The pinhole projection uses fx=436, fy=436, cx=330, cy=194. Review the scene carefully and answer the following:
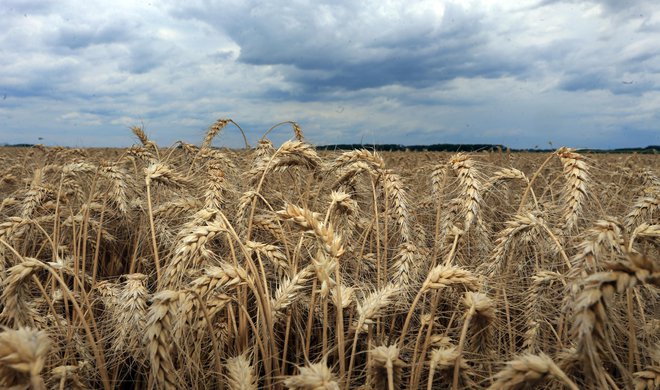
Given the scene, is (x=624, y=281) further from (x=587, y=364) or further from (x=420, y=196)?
(x=420, y=196)

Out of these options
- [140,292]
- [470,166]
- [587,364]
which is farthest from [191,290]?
[470,166]

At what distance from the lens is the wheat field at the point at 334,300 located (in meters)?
1.51

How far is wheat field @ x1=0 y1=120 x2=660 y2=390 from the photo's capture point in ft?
4.97

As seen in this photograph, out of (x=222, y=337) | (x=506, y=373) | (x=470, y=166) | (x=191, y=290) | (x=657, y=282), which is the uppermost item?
(x=470, y=166)

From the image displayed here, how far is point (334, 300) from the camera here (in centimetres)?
195

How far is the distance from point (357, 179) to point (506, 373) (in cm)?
240

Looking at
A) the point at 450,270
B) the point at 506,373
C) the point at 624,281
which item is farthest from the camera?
the point at 450,270

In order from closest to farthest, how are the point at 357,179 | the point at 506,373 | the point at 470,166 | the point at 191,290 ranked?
the point at 506,373
the point at 191,290
the point at 470,166
the point at 357,179

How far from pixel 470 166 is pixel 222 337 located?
6.20ft

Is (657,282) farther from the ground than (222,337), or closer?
farther from the ground

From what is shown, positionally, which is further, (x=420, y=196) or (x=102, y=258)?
(x=420, y=196)

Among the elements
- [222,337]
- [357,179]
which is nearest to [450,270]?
[222,337]

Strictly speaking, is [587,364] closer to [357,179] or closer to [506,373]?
[506,373]

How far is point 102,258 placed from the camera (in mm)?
3977
